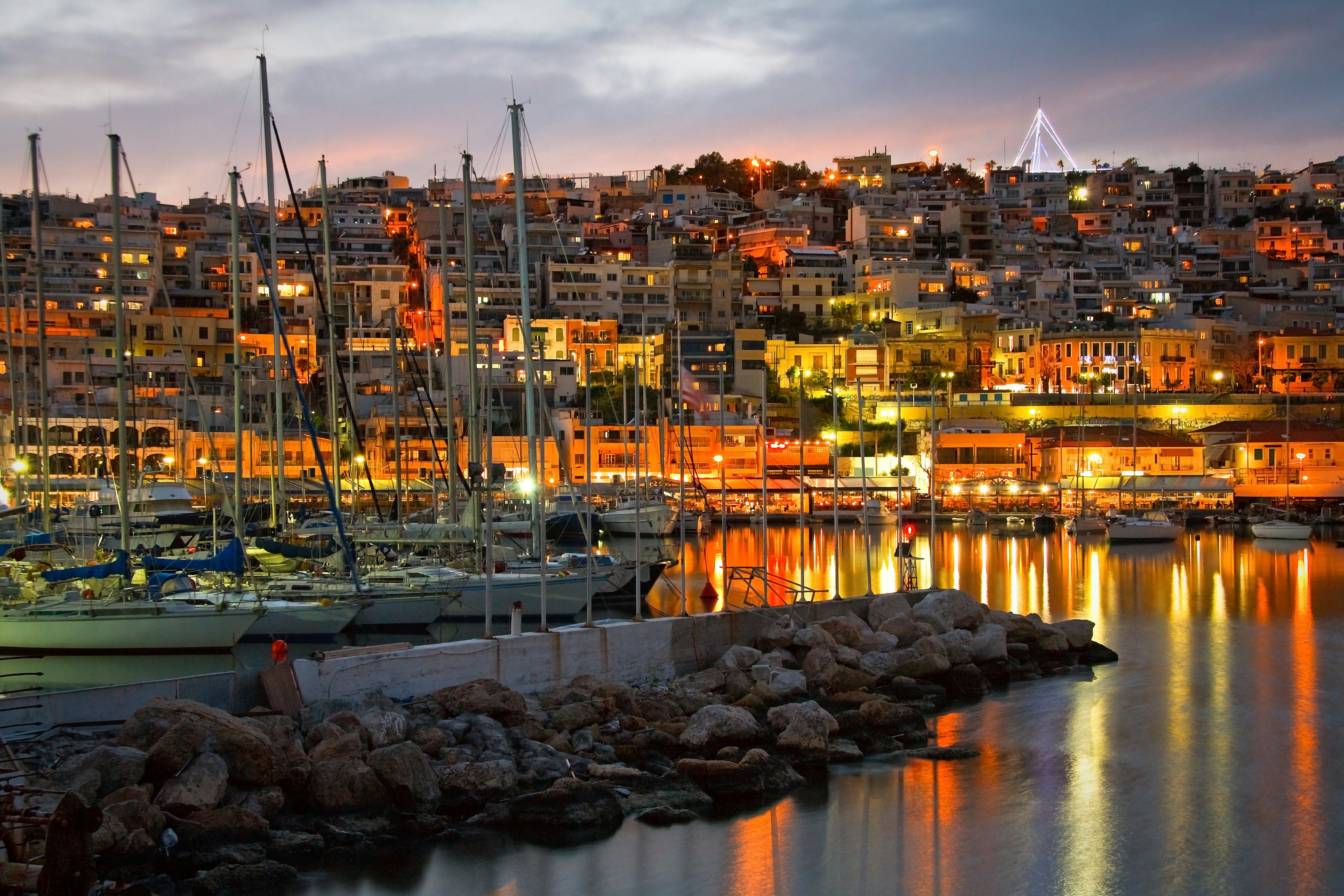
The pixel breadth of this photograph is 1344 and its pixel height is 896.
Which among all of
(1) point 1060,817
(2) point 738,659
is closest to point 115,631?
(2) point 738,659

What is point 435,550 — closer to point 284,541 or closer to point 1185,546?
point 284,541

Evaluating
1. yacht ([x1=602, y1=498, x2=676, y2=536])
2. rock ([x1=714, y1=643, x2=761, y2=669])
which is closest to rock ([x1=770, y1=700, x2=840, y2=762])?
rock ([x1=714, y1=643, x2=761, y2=669])

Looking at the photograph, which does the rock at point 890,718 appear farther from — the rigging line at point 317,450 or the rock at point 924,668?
the rigging line at point 317,450

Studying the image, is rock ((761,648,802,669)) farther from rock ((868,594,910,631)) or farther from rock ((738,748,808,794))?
rock ((738,748,808,794))

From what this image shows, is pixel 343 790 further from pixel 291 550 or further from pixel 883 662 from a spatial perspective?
pixel 291 550

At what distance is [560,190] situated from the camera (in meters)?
103

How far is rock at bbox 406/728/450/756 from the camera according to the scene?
1611cm

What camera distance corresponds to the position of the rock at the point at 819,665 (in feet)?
68.8

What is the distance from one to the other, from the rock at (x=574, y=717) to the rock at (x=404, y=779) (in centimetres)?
241

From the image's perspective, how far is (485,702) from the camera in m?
17.4

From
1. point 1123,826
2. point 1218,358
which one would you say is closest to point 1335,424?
point 1218,358

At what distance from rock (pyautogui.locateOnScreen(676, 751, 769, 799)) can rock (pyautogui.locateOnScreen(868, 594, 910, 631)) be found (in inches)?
301

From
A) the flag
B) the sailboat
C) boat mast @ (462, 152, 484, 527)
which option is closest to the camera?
boat mast @ (462, 152, 484, 527)

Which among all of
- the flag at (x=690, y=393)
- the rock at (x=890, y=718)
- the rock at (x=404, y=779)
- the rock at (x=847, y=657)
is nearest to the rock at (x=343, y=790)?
the rock at (x=404, y=779)
